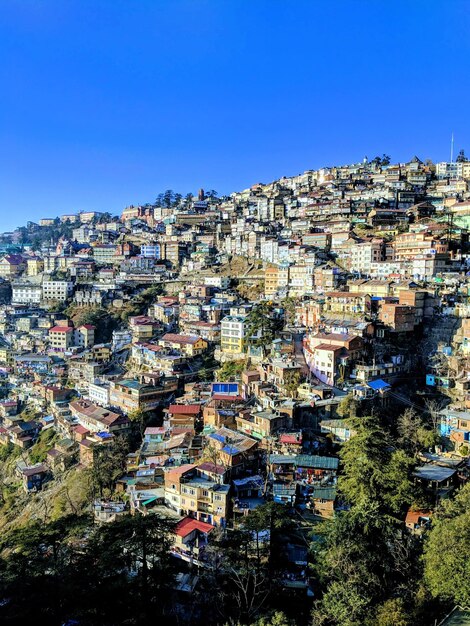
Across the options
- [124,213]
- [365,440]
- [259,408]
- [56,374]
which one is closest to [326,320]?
[259,408]

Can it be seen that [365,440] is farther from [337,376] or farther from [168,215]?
[168,215]

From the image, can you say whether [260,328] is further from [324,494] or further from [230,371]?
[324,494]

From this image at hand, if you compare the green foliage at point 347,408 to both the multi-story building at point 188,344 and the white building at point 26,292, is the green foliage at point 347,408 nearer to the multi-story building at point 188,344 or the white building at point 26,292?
the multi-story building at point 188,344

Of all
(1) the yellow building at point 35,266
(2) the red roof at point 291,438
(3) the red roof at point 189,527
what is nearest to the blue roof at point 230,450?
(2) the red roof at point 291,438

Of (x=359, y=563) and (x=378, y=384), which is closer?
(x=359, y=563)

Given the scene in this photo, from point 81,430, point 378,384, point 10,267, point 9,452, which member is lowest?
point 9,452

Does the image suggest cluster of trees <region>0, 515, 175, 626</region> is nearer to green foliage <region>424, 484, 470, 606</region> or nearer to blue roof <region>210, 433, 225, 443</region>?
blue roof <region>210, 433, 225, 443</region>

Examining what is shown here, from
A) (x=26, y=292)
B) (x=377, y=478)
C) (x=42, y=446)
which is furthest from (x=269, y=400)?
(x=26, y=292)
